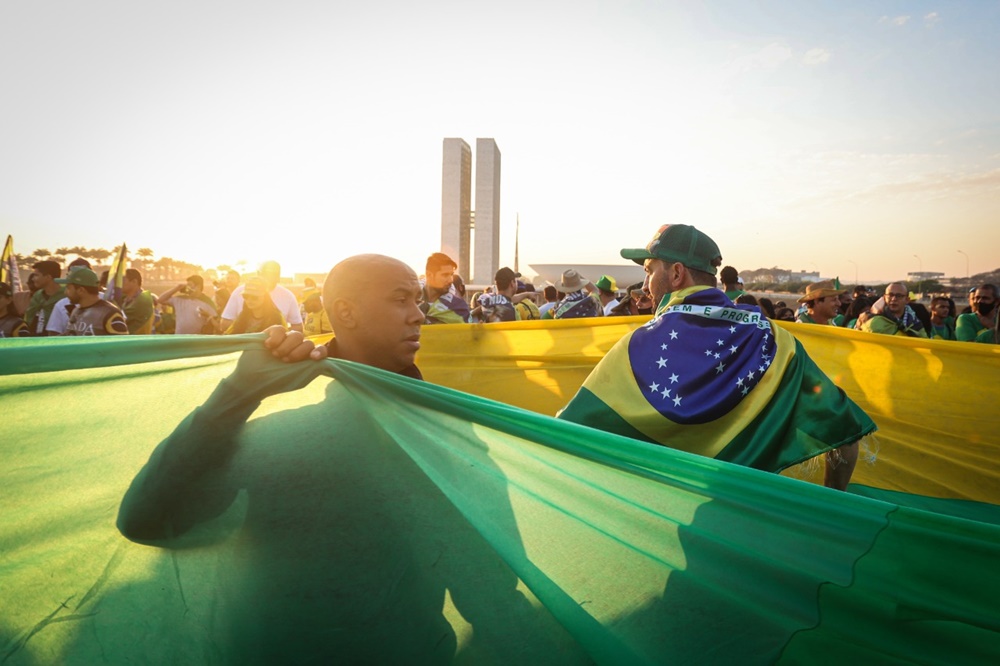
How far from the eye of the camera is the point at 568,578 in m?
1.39

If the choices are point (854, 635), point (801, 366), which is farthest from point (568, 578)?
point (801, 366)

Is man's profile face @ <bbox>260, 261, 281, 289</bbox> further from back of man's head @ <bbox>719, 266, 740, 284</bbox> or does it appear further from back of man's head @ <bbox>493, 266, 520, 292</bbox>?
back of man's head @ <bbox>719, 266, 740, 284</bbox>

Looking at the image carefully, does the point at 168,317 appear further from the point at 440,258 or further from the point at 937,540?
the point at 937,540

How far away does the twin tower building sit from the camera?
2008 inches

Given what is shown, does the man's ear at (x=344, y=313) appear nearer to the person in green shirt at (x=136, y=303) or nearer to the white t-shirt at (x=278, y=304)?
the white t-shirt at (x=278, y=304)

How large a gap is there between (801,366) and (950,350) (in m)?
2.58

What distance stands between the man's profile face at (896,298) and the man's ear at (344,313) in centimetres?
670

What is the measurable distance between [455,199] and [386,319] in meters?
50.3

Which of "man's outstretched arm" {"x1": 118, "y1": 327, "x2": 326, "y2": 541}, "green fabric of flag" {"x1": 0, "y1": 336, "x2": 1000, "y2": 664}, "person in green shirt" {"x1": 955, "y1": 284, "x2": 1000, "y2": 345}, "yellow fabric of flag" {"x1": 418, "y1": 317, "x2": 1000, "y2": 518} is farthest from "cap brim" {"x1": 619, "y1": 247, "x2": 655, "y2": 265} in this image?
"person in green shirt" {"x1": 955, "y1": 284, "x2": 1000, "y2": 345}

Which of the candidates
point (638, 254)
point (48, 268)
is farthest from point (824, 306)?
point (48, 268)

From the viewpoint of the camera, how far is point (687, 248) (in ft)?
9.73

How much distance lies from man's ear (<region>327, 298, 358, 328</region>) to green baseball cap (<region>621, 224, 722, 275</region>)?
1691mm

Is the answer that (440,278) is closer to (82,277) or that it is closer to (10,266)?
(82,277)

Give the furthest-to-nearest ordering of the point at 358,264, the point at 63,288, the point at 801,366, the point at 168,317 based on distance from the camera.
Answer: the point at 168,317
the point at 63,288
the point at 801,366
the point at 358,264
